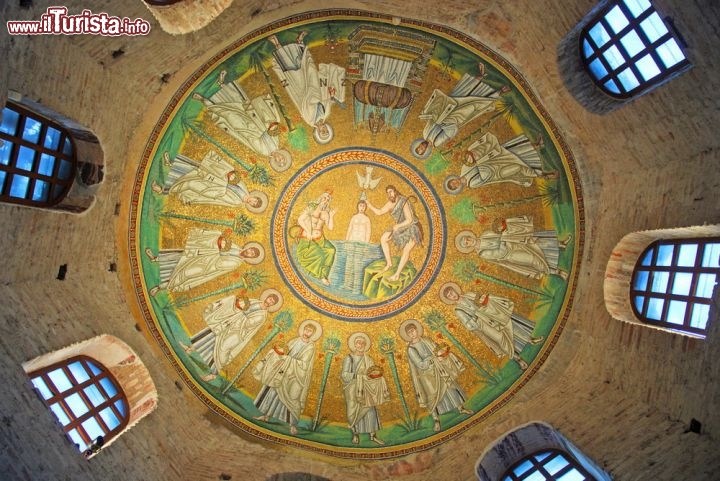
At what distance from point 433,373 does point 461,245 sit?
253 cm

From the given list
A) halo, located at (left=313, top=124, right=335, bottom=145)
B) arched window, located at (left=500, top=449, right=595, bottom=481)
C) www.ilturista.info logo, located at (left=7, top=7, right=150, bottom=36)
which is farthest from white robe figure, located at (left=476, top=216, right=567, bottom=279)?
www.ilturista.info logo, located at (left=7, top=7, right=150, bottom=36)

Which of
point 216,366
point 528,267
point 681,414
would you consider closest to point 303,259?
point 216,366

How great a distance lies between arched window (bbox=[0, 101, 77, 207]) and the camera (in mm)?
8344

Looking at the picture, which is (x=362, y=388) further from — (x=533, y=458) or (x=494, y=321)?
(x=533, y=458)

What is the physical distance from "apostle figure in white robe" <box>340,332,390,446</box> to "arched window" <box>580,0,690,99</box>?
637 centimetres

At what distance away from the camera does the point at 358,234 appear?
12.0 metres

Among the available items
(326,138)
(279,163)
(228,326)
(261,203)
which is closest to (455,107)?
(326,138)

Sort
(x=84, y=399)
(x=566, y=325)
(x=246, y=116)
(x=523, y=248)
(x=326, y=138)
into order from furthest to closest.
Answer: (x=326, y=138) → (x=523, y=248) → (x=246, y=116) → (x=566, y=325) → (x=84, y=399)

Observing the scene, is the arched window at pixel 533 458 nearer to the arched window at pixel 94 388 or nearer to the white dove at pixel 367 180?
the white dove at pixel 367 180

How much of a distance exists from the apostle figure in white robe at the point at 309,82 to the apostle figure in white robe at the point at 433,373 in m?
4.21

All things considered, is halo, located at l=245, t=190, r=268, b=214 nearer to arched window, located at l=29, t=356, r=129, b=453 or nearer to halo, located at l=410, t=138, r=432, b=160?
halo, located at l=410, t=138, r=432, b=160

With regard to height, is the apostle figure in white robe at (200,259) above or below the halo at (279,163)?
below

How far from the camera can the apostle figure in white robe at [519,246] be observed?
35.9 feet

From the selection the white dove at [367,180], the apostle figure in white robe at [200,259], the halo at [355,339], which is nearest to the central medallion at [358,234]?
the white dove at [367,180]
